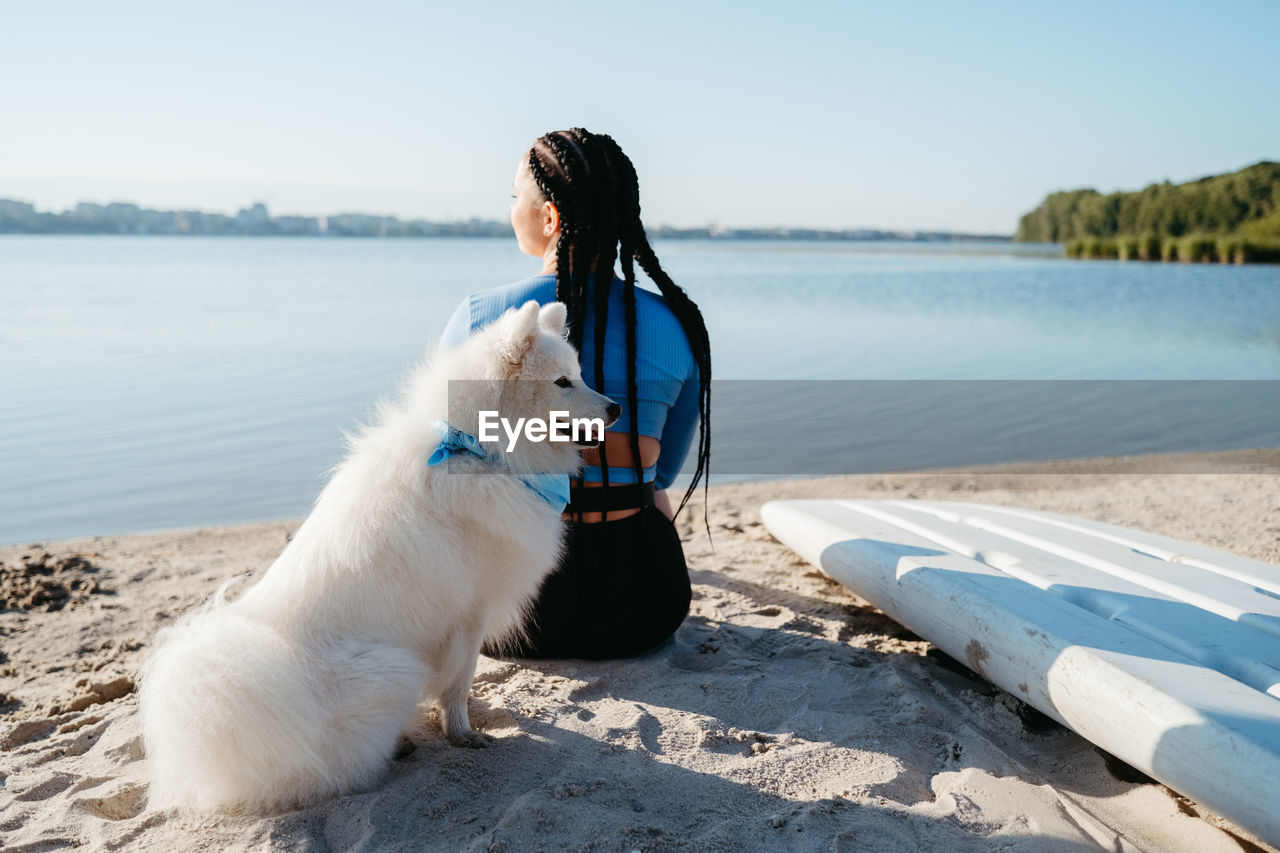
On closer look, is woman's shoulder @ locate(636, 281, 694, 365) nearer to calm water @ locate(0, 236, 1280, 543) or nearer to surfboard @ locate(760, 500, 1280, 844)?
calm water @ locate(0, 236, 1280, 543)

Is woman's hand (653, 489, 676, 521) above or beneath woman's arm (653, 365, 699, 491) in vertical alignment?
beneath

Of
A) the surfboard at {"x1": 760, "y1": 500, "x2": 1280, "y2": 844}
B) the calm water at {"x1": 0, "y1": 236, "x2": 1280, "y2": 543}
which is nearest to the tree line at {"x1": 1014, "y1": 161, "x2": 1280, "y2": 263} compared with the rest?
the calm water at {"x1": 0, "y1": 236, "x2": 1280, "y2": 543}

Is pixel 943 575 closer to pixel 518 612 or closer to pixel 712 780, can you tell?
pixel 712 780

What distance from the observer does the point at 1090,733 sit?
2896 millimetres

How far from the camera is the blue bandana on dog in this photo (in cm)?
269

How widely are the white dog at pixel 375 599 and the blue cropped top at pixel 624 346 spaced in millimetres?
431

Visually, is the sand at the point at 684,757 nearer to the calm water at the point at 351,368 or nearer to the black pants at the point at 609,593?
the black pants at the point at 609,593

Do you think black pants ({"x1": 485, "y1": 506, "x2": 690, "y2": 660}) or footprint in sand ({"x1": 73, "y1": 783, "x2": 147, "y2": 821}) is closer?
footprint in sand ({"x1": 73, "y1": 783, "x2": 147, "y2": 821})

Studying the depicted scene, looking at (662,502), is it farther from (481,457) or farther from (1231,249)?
(1231,249)

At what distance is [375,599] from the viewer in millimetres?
2617

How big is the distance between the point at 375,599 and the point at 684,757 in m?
1.19

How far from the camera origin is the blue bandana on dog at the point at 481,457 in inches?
106

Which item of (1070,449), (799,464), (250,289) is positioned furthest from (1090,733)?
(250,289)

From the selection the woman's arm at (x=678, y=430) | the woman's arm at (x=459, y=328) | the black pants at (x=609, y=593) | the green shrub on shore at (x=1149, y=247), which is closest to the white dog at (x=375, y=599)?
the woman's arm at (x=459, y=328)
